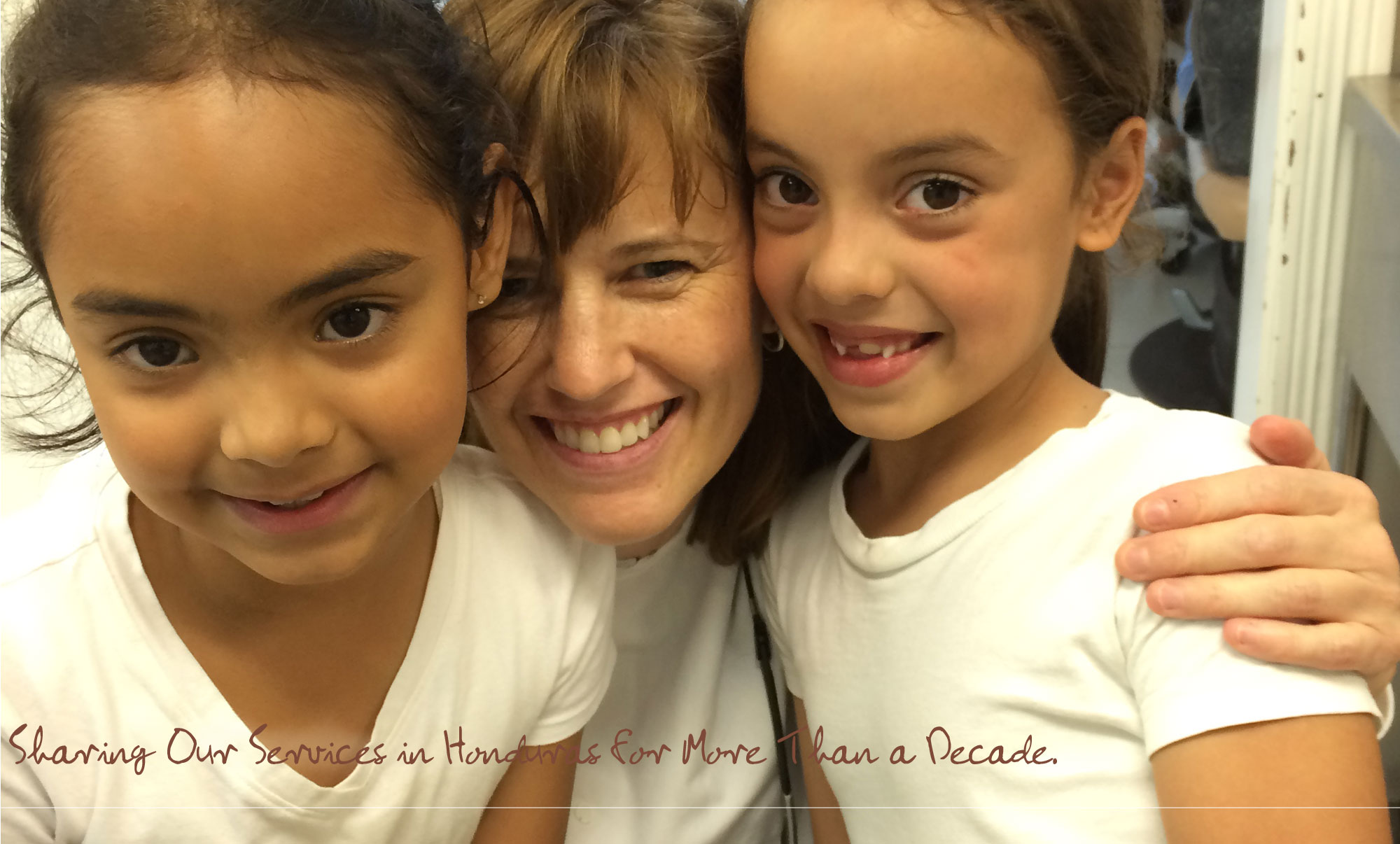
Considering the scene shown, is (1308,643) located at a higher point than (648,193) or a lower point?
lower

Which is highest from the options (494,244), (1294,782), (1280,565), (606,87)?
(606,87)

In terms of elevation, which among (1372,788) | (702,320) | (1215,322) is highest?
(1215,322)

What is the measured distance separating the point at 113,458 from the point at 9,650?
0.52 ft

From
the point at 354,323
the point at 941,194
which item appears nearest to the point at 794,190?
the point at 941,194

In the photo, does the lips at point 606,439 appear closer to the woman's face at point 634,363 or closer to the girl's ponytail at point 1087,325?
the woman's face at point 634,363

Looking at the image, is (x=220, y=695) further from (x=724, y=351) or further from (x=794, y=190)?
(x=794, y=190)

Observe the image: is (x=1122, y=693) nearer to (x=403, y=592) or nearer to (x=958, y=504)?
(x=958, y=504)

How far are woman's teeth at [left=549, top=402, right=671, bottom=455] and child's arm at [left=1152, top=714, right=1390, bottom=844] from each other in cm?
42

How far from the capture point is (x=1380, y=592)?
0.65m

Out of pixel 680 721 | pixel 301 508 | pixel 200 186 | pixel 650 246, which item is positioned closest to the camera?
pixel 200 186

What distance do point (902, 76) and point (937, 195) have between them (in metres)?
0.08

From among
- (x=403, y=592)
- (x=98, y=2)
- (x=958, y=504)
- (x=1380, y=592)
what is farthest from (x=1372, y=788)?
(x=98, y=2)

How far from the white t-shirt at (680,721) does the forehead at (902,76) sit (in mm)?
399

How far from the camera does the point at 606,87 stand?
750 millimetres
